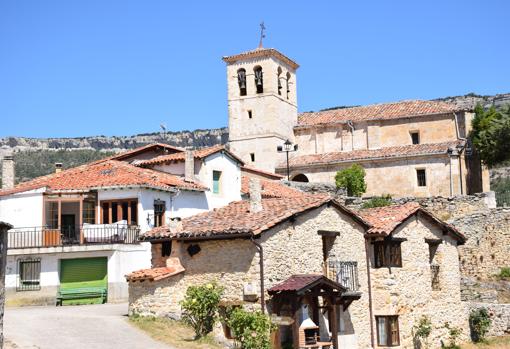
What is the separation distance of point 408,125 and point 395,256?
30.7 metres

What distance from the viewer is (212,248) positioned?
26.6 m

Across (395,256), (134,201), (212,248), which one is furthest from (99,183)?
(395,256)

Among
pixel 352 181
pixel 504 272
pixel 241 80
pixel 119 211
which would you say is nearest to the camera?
pixel 119 211

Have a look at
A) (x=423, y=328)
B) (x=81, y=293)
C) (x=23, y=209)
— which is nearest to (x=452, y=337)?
(x=423, y=328)

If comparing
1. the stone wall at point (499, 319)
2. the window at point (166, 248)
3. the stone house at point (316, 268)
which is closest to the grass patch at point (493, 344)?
the stone wall at point (499, 319)

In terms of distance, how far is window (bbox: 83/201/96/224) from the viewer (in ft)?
119

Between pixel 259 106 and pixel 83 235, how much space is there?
107 ft

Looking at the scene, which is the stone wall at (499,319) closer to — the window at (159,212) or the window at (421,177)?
the window at (159,212)

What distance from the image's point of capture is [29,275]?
33375 millimetres

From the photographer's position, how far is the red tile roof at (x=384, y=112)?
6037 cm

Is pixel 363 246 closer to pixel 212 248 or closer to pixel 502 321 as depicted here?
pixel 212 248

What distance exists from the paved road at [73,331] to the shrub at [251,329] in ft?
7.40

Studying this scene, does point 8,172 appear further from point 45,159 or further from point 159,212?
point 45,159

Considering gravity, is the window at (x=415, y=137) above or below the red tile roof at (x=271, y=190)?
above
